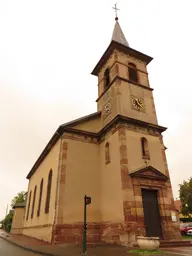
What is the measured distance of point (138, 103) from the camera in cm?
1794

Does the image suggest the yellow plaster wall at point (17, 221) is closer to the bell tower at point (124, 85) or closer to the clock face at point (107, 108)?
the bell tower at point (124, 85)

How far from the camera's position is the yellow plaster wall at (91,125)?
57.1ft

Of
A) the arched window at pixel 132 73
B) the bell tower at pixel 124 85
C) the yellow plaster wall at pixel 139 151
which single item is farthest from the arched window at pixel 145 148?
the arched window at pixel 132 73

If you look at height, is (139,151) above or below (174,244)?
above

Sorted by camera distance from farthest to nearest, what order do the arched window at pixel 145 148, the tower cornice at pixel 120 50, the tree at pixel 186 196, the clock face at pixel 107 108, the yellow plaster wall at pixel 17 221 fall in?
the tree at pixel 186 196 → the yellow plaster wall at pixel 17 221 → the tower cornice at pixel 120 50 → the clock face at pixel 107 108 → the arched window at pixel 145 148

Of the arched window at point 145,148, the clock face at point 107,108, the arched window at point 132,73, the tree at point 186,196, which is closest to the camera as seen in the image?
the arched window at point 145,148

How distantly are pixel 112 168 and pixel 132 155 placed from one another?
1.76 metres

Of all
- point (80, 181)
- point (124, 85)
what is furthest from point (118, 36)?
point (80, 181)

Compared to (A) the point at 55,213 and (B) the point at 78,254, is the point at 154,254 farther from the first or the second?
(A) the point at 55,213

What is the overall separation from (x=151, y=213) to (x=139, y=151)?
4.31 m

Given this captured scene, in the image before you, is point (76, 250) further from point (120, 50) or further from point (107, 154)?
point (120, 50)

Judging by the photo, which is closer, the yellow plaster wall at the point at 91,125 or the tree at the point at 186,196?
the yellow plaster wall at the point at 91,125

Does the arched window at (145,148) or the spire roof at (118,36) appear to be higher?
the spire roof at (118,36)

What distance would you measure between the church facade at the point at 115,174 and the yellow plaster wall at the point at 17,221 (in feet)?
52.4
